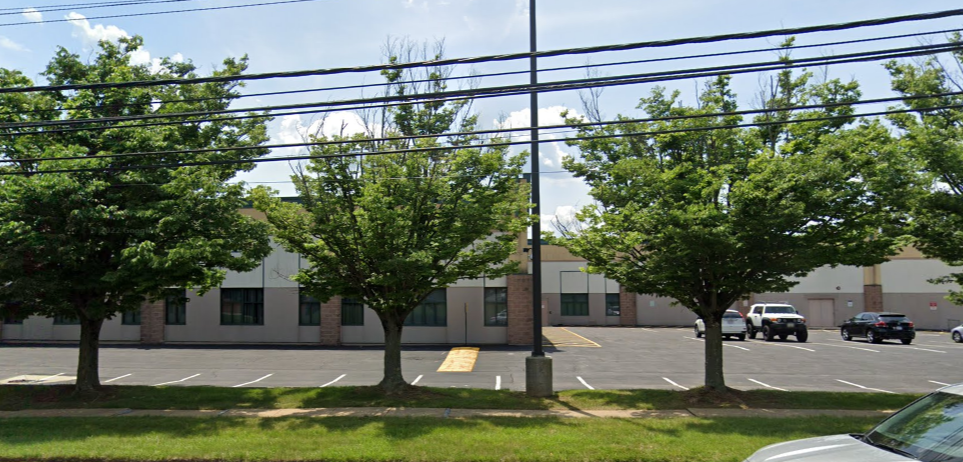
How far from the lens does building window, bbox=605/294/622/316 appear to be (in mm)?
49312

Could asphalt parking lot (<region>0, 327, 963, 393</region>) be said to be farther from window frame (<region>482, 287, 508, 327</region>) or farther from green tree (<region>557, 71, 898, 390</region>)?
green tree (<region>557, 71, 898, 390</region>)

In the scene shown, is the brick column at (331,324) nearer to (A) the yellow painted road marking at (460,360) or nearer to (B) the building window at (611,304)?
(A) the yellow painted road marking at (460,360)

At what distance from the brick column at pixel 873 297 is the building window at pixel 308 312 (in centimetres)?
3735

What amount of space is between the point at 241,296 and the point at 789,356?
24.3 m

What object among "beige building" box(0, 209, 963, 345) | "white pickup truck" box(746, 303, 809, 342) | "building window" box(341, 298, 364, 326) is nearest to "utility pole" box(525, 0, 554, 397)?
"beige building" box(0, 209, 963, 345)

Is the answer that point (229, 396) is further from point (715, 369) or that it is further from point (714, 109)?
point (714, 109)

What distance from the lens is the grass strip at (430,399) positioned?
540 inches

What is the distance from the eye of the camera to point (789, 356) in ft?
81.9

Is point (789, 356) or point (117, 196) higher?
point (117, 196)

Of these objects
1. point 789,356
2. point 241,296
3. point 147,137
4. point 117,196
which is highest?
point 147,137

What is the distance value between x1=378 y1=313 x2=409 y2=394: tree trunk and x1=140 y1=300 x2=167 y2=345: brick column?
21.1 metres

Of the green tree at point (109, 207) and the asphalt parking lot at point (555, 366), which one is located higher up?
the green tree at point (109, 207)

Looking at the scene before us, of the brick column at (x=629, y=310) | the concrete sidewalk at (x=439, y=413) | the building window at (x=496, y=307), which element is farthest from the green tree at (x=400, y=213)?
the brick column at (x=629, y=310)

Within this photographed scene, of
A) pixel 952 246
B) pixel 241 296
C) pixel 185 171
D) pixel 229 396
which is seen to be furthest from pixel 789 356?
pixel 241 296
